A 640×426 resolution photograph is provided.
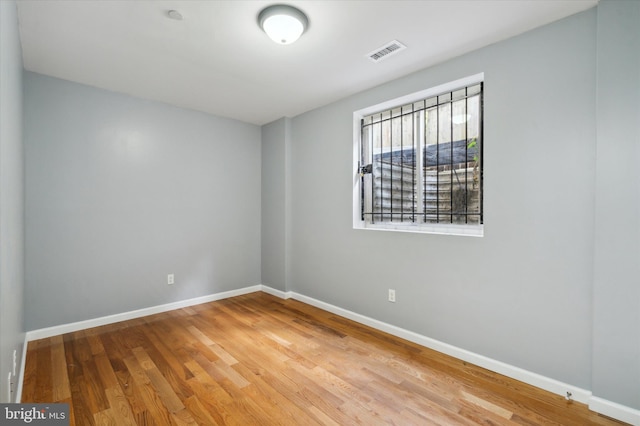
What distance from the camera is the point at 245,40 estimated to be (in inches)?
92.4

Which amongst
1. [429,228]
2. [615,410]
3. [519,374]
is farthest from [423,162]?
[615,410]

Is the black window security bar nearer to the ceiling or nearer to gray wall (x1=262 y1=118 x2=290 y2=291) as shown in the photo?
the ceiling

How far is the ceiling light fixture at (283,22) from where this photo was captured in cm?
197

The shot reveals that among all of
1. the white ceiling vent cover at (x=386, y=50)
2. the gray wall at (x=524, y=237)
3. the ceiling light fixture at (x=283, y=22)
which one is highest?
the white ceiling vent cover at (x=386, y=50)

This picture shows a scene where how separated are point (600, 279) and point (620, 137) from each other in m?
0.88

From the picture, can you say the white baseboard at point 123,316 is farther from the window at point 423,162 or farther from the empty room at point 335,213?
the window at point 423,162

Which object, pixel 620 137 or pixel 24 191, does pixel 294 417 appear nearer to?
pixel 620 137

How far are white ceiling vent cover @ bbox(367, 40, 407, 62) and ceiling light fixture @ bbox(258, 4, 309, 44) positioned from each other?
0.69 m

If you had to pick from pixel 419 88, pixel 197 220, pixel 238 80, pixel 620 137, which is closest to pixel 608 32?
pixel 620 137

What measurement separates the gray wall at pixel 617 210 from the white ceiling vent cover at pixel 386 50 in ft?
4.11

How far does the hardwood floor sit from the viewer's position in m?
1.85

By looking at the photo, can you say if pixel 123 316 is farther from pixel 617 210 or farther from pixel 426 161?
pixel 617 210
